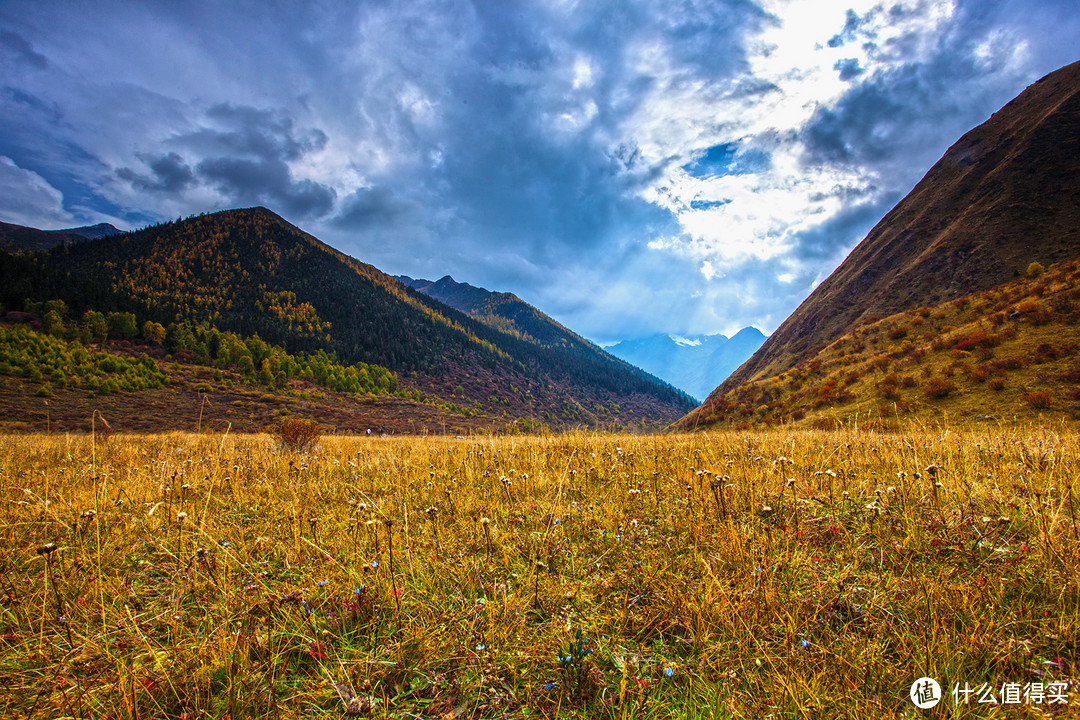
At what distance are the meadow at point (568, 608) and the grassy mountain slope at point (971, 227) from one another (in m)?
67.1

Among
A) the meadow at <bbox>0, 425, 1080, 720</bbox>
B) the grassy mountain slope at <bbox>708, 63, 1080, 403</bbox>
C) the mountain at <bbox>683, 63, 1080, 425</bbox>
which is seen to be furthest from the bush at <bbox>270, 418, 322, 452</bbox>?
the grassy mountain slope at <bbox>708, 63, 1080, 403</bbox>

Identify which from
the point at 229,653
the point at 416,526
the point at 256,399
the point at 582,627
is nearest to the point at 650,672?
the point at 582,627

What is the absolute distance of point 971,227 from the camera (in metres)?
53.6

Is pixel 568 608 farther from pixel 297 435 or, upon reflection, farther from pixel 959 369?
pixel 959 369

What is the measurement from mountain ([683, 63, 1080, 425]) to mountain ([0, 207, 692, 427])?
69.0 metres

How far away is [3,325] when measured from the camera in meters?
63.0

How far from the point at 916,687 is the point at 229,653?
2934 mm

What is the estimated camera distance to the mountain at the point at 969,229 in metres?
47.3

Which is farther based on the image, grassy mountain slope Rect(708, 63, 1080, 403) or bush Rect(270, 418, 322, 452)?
grassy mountain slope Rect(708, 63, 1080, 403)

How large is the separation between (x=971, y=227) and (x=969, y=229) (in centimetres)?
48

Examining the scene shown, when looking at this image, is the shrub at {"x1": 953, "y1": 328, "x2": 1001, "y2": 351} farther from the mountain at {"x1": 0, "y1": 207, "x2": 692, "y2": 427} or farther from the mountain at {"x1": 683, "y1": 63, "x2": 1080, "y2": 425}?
the mountain at {"x1": 0, "y1": 207, "x2": 692, "y2": 427}

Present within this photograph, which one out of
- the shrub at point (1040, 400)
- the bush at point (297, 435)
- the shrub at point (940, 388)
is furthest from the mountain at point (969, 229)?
the bush at point (297, 435)

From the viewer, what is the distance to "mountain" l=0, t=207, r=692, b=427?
84.3 metres

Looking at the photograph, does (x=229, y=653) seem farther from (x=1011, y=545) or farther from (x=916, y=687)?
(x=1011, y=545)
